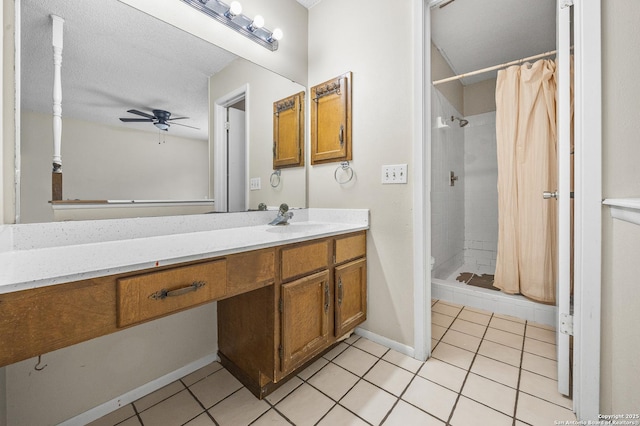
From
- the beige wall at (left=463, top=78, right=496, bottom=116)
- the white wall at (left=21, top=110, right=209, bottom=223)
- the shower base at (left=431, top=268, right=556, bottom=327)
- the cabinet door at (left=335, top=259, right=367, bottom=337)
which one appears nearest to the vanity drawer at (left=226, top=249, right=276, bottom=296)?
the cabinet door at (left=335, top=259, right=367, bottom=337)

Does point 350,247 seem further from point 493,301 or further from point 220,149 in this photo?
point 493,301

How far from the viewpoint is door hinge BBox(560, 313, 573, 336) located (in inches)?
45.9

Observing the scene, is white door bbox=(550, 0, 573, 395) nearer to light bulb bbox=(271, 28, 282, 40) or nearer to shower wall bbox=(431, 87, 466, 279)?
shower wall bbox=(431, 87, 466, 279)

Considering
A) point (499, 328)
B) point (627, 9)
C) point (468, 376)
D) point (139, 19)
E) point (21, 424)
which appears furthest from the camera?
point (499, 328)

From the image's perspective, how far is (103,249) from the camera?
94cm

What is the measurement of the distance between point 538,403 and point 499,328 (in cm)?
74

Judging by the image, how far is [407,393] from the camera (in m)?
1.24

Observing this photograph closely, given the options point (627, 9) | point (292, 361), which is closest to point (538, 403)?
point (292, 361)

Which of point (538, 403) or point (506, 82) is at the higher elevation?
point (506, 82)

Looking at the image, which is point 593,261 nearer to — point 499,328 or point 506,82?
point 499,328

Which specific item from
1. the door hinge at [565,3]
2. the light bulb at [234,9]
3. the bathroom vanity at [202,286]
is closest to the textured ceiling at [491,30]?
the door hinge at [565,3]

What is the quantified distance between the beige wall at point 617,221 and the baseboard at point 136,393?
1753 millimetres

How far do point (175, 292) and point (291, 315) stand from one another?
57 centimetres

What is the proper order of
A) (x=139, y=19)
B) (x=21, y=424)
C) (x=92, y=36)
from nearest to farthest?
(x=21, y=424) < (x=92, y=36) < (x=139, y=19)
